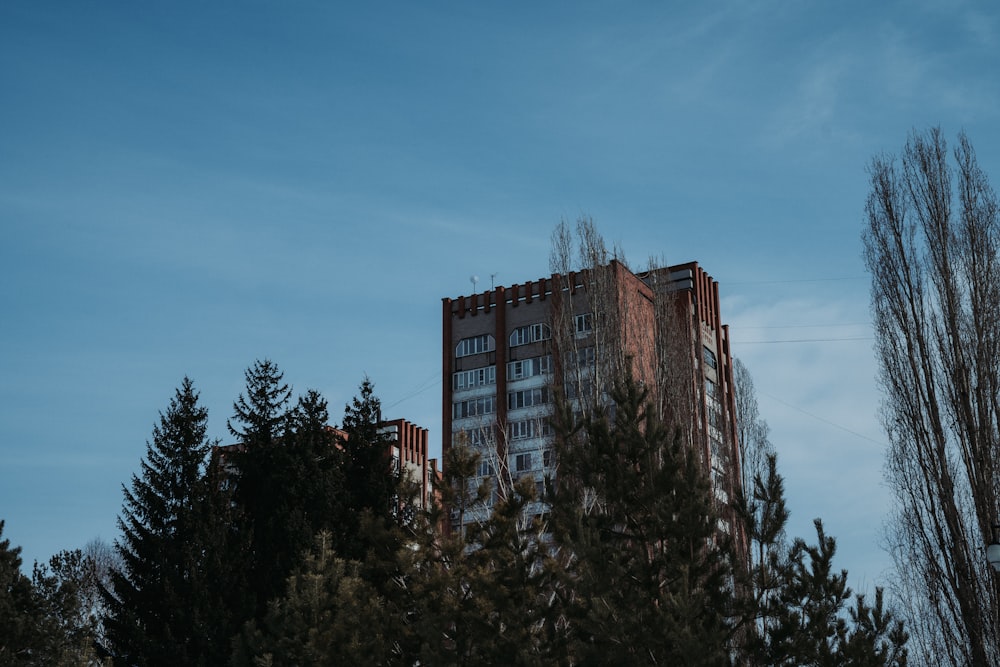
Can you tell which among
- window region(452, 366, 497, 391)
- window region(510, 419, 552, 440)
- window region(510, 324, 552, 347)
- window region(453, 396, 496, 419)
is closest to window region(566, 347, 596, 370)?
window region(510, 419, 552, 440)

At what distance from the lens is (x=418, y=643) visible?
15.8m

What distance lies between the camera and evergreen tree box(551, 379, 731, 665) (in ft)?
38.0

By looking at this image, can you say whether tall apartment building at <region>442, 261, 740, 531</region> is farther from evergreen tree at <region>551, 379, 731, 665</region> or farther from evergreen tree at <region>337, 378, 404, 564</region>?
evergreen tree at <region>551, 379, 731, 665</region>

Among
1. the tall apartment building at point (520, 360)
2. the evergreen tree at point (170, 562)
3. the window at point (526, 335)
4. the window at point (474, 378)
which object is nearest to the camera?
the evergreen tree at point (170, 562)

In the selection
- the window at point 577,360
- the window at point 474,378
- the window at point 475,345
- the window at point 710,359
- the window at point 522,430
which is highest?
the window at point 475,345

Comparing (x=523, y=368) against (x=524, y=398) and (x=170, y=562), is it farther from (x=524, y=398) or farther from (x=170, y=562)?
(x=170, y=562)

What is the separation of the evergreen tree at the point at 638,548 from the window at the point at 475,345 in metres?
39.6

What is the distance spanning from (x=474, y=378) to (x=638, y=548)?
40.7 metres

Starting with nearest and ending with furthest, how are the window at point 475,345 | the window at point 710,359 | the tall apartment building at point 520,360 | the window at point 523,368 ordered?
the tall apartment building at point 520,360, the window at point 523,368, the window at point 475,345, the window at point 710,359

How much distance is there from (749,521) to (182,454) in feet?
49.1

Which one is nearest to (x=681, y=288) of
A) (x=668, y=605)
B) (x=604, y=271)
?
(x=604, y=271)

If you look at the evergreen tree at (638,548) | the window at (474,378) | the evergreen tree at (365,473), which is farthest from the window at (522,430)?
the evergreen tree at (638,548)

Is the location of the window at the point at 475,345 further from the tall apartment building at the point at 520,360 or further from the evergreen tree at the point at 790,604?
the evergreen tree at the point at 790,604

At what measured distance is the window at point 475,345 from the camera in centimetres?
5366
